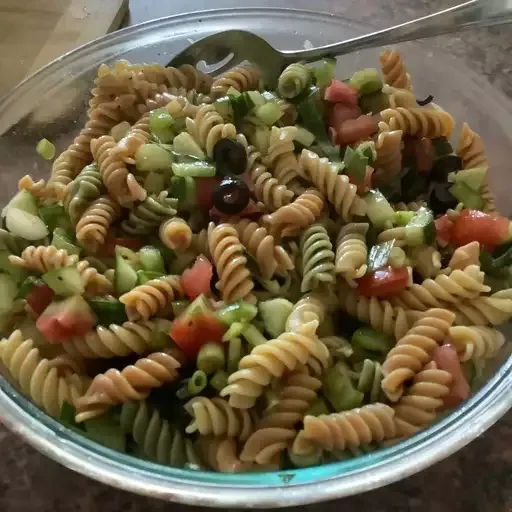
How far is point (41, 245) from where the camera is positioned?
1.40m

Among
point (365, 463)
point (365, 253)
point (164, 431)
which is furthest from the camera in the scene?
point (365, 253)

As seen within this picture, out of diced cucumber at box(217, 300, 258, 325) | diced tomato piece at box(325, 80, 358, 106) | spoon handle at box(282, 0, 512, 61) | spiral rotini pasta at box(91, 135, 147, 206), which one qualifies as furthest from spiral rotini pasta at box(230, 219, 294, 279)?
spoon handle at box(282, 0, 512, 61)

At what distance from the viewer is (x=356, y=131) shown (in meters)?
1.54

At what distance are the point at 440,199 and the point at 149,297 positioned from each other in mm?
712

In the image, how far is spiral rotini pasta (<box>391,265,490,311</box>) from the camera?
123 centimetres

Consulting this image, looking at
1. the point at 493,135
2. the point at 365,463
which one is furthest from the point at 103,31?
the point at 365,463

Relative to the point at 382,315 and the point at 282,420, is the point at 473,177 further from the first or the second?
the point at 282,420

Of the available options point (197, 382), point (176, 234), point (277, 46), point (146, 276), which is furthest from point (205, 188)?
point (277, 46)

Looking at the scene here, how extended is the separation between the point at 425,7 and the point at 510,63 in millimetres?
504

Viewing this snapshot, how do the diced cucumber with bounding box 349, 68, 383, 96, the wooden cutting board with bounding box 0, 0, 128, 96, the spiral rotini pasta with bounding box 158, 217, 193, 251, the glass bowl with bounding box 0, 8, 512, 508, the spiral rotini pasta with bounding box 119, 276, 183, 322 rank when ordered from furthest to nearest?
the wooden cutting board with bounding box 0, 0, 128, 96, the diced cucumber with bounding box 349, 68, 383, 96, the spiral rotini pasta with bounding box 158, 217, 193, 251, the spiral rotini pasta with bounding box 119, 276, 183, 322, the glass bowl with bounding box 0, 8, 512, 508

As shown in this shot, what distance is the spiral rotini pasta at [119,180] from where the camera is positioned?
1.38 metres

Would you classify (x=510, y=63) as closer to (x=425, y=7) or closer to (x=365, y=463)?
(x=425, y=7)

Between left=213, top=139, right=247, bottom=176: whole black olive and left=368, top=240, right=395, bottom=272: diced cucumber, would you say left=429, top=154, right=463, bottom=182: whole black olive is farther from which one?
left=213, top=139, right=247, bottom=176: whole black olive

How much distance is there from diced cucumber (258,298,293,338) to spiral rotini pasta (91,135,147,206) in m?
0.37
